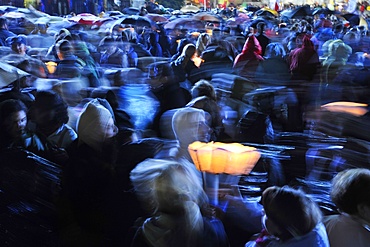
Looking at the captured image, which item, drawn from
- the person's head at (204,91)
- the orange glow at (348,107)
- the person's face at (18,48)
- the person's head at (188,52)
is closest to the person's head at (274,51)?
the person's head at (188,52)

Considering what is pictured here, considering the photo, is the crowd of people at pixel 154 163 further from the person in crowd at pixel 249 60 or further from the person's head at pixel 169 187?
the person in crowd at pixel 249 60

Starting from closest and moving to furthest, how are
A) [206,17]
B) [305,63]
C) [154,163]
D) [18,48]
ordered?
[154,163]
[305,63]
[18,48]
[206,17]

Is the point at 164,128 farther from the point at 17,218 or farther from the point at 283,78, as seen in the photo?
the point at 283,78

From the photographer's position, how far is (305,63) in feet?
17.9

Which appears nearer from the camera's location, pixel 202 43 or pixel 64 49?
pixel 64 49

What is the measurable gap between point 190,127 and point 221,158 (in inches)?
11.0

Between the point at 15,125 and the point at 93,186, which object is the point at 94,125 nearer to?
the point at 93,186

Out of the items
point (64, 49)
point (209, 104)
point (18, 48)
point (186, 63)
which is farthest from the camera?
point (18, 48)

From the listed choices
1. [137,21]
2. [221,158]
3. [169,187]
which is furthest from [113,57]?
[137,21]

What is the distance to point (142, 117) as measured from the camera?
3189 mm

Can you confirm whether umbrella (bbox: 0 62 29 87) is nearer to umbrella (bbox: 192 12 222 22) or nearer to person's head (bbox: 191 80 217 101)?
person's head (bbox: 191 80 217 101)

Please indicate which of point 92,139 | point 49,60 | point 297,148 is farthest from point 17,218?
point 49,60

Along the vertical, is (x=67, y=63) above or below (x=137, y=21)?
below

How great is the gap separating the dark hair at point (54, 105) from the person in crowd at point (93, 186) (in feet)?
0.60
